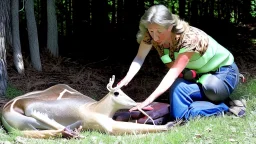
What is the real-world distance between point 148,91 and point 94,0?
152 inches

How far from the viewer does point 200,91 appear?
207 inches

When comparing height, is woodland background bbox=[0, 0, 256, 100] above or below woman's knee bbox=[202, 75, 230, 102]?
below

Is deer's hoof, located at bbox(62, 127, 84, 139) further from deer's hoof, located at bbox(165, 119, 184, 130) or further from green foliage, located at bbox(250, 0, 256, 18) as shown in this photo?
green foliage, located at bbox(250, 0, 256, 18)

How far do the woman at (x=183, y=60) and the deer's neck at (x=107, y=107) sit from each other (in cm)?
20

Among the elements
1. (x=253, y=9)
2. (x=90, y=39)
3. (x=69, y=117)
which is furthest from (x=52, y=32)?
(x=253, y=9)

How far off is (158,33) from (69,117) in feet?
3.77

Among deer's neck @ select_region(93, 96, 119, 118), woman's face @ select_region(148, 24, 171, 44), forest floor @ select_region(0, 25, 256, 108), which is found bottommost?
forest floor @ select_region(0, 25, 256, 108)

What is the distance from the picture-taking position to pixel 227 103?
5.45 meters

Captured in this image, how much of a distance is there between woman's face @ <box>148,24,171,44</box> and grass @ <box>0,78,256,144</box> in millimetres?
839

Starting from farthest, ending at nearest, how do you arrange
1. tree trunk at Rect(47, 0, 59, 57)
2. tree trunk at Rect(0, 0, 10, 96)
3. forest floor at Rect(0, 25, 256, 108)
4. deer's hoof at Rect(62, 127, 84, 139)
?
1. tree trunk at Rect(47, 0, 59, 57)
2. forest floor at Rect(0, 25, 256, 108)
3. tree trunk at Rect(0, 0, 10, 96)
4. deer's hoof at Rect(62, 127, 84, 139)

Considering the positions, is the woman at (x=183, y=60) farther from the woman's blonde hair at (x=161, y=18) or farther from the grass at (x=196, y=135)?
the grass at (x=196, y=135)

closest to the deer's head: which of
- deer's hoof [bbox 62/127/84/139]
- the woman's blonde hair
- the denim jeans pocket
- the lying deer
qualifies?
the lying deer

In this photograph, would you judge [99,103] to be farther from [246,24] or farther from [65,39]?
[246,24]

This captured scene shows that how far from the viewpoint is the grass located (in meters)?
4.50
